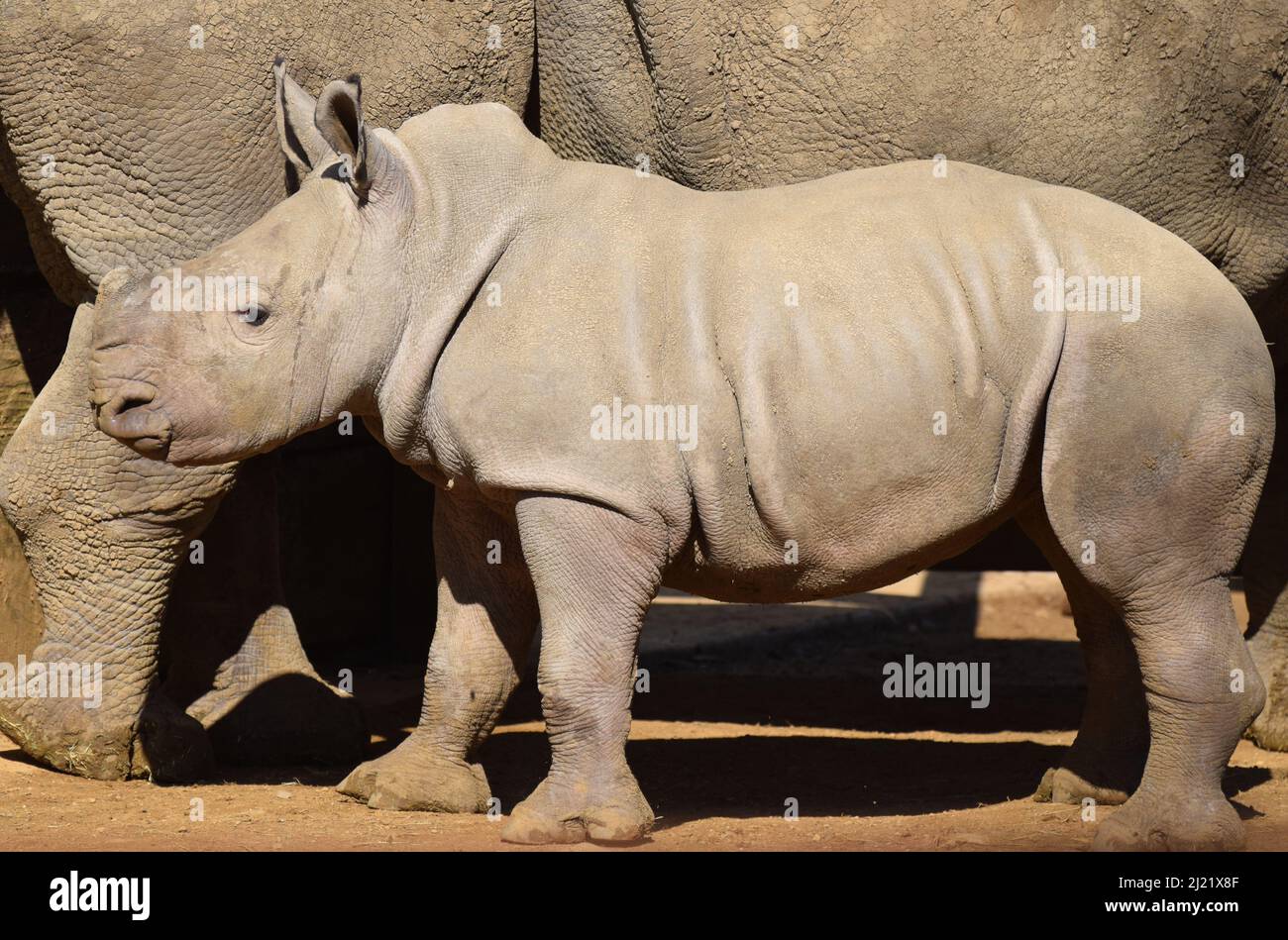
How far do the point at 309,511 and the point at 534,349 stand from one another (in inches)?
142

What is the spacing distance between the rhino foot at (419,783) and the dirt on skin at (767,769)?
70mm

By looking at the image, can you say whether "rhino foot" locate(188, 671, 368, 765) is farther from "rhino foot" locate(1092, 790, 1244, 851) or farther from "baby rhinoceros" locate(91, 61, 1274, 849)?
"rhino foot" locate(1092, 790, 1244, 851)

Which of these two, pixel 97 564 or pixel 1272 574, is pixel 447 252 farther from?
pixel 1272 574

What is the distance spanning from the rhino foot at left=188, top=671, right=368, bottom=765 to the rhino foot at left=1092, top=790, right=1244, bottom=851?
2728mm

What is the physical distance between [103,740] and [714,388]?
7.94ft

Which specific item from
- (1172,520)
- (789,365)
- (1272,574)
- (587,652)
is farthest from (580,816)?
(1272,574)

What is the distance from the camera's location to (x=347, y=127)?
5051 mm

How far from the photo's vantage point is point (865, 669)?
941 centimetres

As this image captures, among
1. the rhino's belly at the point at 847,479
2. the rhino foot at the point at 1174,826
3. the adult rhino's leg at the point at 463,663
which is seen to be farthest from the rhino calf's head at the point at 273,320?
the rhino foot at the point at 1174,826

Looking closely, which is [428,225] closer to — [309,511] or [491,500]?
[491,500]

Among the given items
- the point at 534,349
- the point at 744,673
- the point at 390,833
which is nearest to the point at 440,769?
the point at 390,833

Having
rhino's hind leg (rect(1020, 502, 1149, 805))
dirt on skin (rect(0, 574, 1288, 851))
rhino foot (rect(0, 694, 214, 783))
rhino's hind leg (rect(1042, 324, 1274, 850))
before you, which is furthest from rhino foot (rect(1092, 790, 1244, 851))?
rhino foot (rect(0, 694, 214, 783))

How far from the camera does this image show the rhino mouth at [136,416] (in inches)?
193

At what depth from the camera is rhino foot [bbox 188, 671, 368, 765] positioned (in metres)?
6.56
